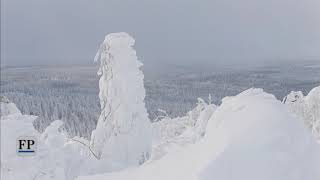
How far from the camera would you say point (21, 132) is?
945 centimetres

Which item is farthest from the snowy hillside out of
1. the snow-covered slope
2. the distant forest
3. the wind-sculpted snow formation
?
the distant forest

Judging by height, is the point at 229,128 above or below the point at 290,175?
above

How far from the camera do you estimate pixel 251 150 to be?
519cm

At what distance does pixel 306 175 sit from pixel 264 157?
0.58 m

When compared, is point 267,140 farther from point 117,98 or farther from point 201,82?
point 201,82

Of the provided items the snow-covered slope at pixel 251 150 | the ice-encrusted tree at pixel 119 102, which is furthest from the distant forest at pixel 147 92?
the snow-covered slope at pixel 251 150

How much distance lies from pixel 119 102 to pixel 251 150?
1566cm

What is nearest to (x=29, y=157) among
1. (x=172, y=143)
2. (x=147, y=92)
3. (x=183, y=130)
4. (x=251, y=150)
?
(x=172, y=143)

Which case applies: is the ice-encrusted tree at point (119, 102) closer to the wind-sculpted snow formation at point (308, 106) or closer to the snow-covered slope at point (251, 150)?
the wind-sculpted snow formation at point (308, 106)

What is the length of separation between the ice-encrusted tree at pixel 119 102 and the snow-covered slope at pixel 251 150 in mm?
14856

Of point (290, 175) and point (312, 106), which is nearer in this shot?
point (290, 175)

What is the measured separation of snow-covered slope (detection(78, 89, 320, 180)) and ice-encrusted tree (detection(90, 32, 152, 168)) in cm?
1486

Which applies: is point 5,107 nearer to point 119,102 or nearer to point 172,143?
point 172,143

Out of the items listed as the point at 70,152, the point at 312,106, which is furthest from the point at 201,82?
the point at 70,152
